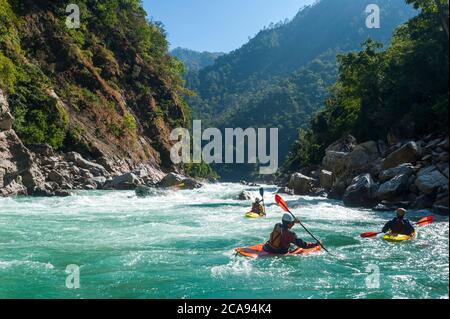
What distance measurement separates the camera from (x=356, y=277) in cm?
748

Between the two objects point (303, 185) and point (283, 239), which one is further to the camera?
point (303, 185)

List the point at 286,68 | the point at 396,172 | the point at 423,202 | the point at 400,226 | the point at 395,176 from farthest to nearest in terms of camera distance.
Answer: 1. the point at 286,68
2. the point at 396,172
3. the point at 395,176
4. the point at 423,202
5. the point at 400,226

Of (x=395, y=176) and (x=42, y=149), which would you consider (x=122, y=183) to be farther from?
(x=395, y=176)

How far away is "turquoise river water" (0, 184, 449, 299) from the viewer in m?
6.79

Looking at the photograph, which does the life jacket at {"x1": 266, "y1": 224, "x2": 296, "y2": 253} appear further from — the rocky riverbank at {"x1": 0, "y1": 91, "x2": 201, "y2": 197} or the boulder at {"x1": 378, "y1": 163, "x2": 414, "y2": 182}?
the rocky riverbank at {"x1": 0, "y1": 91, "x2": 201, "y2": 197}

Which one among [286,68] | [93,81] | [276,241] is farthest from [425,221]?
[286,68]

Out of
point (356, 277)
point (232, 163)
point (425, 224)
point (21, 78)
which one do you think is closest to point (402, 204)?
point (425, 224)

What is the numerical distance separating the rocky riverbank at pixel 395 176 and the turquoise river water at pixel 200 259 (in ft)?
5.15

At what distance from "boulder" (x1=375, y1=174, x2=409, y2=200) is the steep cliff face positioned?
57.4 ft

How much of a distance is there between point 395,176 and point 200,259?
11335 millimetres

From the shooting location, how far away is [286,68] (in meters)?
176

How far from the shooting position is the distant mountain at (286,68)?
119m

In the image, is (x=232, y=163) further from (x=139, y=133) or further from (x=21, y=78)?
(x=21, y=78)
